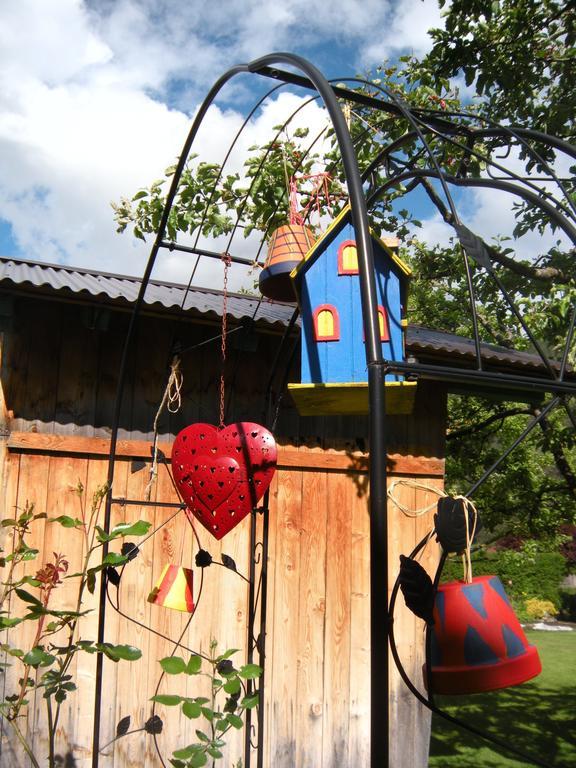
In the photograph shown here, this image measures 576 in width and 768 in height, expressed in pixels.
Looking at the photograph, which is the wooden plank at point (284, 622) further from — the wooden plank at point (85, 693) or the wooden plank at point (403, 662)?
the wooden plank at point (85, 693)

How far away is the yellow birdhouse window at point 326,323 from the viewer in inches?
99.7

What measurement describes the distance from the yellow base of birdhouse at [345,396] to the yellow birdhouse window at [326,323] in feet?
0.68

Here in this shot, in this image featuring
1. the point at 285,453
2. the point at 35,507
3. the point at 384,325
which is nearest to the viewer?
the point at 384,325

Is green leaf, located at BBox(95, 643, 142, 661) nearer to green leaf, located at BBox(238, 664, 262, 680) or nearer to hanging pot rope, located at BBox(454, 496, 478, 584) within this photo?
green leaf, located at BBox(238, 664, 262, 680)

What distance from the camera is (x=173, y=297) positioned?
3.96m

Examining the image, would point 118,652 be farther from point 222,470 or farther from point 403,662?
point 403,662

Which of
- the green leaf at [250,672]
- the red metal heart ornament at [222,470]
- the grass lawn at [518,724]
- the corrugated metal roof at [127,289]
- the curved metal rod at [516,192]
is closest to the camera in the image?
the curved metal rod at [516,192]

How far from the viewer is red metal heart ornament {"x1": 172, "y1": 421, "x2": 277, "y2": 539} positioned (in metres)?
2.38

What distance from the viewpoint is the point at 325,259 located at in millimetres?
2584

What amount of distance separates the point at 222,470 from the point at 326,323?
2.22 feet

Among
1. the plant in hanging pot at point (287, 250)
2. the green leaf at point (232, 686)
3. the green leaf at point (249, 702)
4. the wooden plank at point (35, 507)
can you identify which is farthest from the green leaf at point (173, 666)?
the wooden plank at point (35, 507)

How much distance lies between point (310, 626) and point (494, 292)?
3.76 m

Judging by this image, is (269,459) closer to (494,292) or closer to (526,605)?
(494,292)

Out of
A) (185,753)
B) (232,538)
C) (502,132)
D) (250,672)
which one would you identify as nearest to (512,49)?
(502,132)
